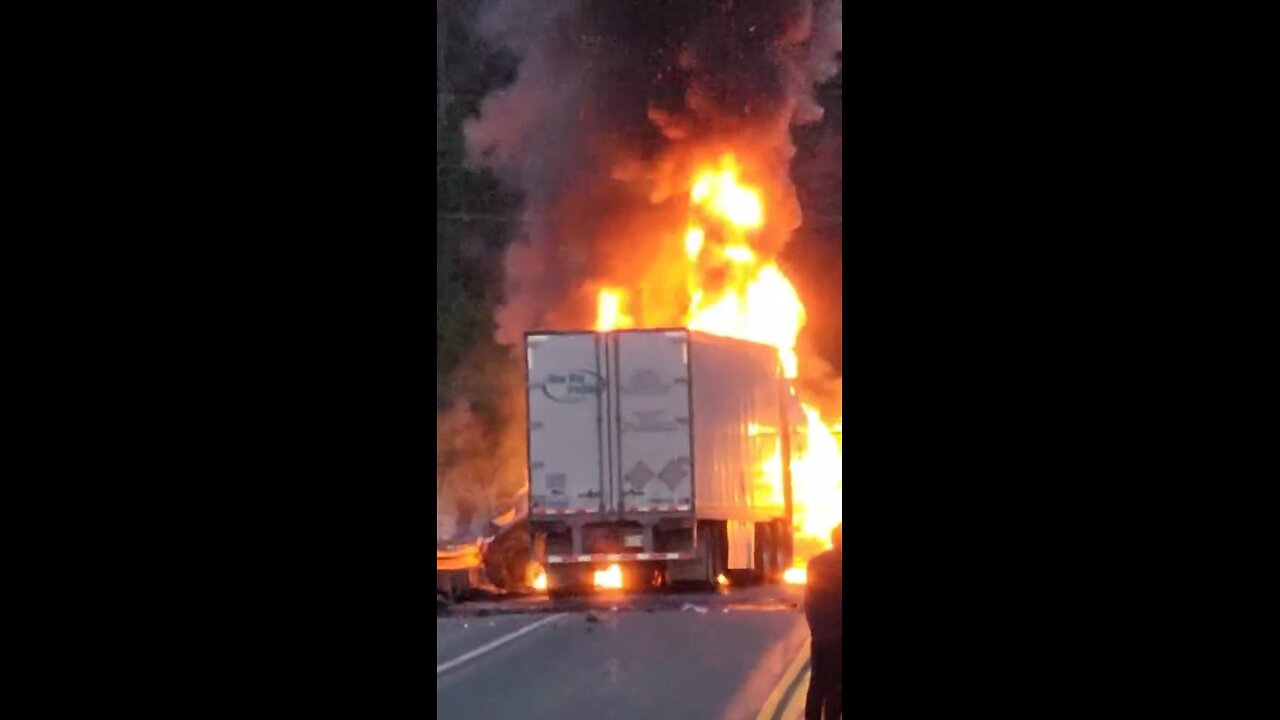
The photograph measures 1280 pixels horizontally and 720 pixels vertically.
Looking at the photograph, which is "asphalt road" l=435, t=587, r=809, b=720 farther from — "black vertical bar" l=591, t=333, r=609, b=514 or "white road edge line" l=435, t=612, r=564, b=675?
"black vertical bar" l=591, t=333, r=609, b=514

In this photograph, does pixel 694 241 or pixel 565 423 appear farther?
pixel 565 423

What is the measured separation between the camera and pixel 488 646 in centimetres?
1018

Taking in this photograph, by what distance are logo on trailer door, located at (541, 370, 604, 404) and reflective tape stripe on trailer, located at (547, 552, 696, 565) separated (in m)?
1.22

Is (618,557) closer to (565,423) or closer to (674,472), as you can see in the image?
(674,472)

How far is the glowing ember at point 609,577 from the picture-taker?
1117 cm

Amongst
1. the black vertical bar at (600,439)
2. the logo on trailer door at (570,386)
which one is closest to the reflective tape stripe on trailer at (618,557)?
the black vertical bar at (600,439)

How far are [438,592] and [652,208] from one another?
10.5ft

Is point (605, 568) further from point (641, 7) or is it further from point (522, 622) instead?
point (641, 7)

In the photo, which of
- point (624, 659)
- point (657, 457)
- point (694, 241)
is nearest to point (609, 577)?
point (624, 659)

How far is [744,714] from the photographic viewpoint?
32.1ft

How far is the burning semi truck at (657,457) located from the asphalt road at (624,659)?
0.40 meters

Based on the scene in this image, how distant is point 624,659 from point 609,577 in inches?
42.4

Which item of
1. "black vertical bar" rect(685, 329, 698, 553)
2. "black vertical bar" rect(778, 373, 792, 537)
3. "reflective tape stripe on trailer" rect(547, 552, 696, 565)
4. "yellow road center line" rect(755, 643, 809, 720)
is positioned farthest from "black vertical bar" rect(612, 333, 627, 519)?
"yellow road center line" rect(755, 643, 809, 720)
